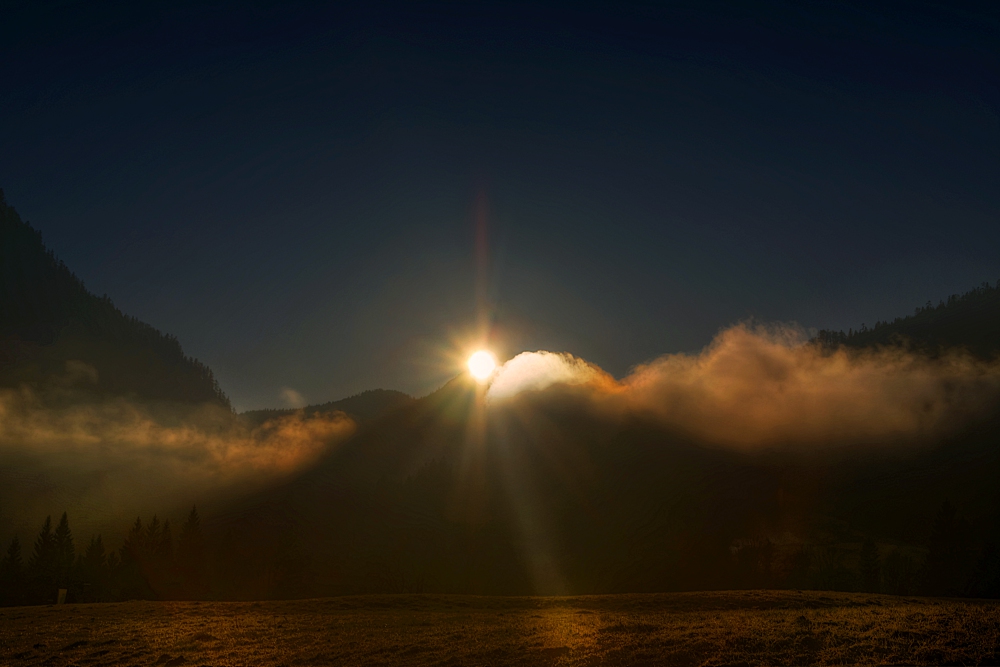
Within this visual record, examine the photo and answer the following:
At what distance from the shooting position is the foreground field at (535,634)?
140 feet

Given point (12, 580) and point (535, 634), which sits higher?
point (12, 580)

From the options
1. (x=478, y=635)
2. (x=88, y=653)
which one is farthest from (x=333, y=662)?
(x=88, y=653)

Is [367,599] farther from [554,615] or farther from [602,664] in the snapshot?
[602,664]

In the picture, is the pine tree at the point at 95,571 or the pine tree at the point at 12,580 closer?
the pine tree at the point at 12,580

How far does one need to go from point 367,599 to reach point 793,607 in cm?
5316

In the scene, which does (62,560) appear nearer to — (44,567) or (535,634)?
(44,567)

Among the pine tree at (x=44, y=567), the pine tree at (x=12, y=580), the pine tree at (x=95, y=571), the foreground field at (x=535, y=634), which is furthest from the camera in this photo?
the pine tree at (x=95, y=571)

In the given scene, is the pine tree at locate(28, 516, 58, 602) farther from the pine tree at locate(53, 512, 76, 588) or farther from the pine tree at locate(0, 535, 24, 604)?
the pine tree at locate(0, 535, 24, 604)

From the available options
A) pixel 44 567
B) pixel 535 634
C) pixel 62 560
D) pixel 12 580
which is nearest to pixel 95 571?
pixel 62 560

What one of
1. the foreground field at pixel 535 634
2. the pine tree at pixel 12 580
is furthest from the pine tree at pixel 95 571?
the foreground field at pixel 535 634

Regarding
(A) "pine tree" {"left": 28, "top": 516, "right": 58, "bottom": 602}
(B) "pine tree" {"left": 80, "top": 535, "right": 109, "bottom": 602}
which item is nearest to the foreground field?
(A) "pine tree" {"left": 28, "top": 516, "right": 58, "bottom": 602}

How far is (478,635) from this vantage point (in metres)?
55.5

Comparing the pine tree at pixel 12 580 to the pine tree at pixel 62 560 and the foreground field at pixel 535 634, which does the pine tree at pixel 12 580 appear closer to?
the pine tree at pixel 62 560

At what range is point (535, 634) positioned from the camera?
54.6 metres
